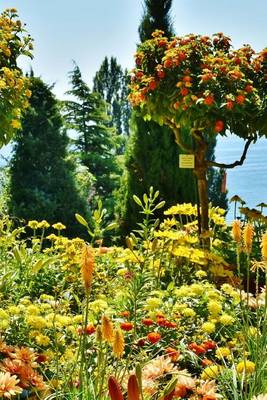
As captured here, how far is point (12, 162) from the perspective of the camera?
867 cm

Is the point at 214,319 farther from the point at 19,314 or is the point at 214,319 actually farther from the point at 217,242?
the point at 217,242

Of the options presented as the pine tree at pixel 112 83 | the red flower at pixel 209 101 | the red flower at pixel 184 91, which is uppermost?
the pine tree at pixel 112 83

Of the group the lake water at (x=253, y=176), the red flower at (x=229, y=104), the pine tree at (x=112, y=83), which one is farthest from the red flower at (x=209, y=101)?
the pine tree at (x=112, y=83)

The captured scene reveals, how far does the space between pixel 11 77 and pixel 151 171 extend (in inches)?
136

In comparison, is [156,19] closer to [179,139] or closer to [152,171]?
[152,171]

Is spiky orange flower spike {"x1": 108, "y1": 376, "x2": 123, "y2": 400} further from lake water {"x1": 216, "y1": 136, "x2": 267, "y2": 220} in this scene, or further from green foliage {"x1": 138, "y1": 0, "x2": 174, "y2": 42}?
lake water {"x1": 216, "y1": 136, "x2": 267, "y2": 220}

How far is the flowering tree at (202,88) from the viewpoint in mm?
4707

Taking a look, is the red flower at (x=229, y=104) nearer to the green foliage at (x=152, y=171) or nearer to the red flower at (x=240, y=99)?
the red flower at (x=240, y=99)

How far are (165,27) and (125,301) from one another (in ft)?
20.0

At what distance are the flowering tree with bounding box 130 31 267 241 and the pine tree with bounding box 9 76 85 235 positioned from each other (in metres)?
3.22

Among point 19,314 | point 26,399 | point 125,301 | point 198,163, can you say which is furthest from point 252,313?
point 198,163

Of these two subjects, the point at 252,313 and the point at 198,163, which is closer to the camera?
the point at 252,313

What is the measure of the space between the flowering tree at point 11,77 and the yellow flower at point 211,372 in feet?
8.81

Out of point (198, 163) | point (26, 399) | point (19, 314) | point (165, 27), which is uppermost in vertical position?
point (165, 27)
